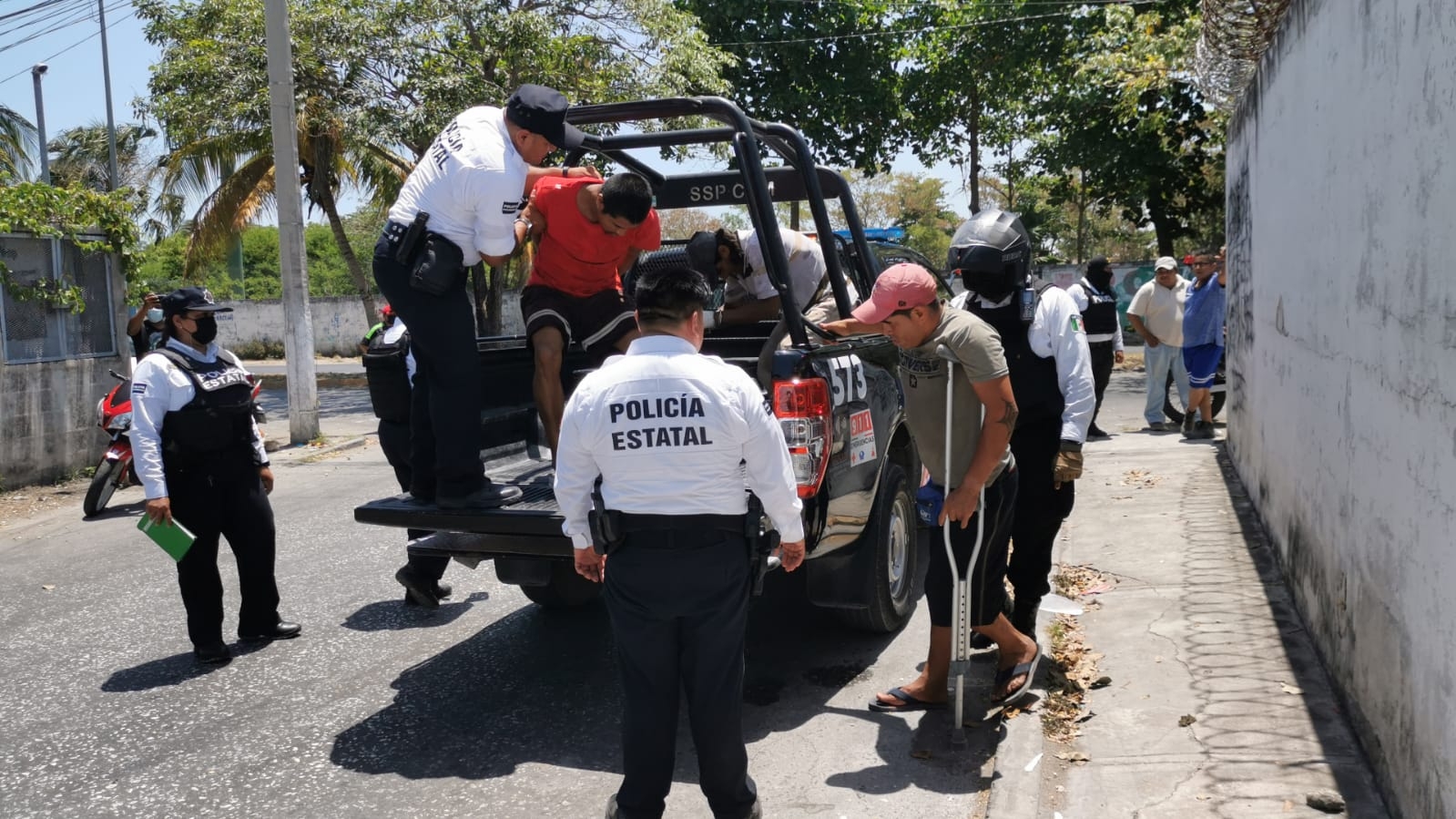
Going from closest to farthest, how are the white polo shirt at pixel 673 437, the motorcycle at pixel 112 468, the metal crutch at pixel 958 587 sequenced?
the white polo shirt at pixel 673 437
the metal crutch at pixel 958 587
the motorcycle at pixel 112 468

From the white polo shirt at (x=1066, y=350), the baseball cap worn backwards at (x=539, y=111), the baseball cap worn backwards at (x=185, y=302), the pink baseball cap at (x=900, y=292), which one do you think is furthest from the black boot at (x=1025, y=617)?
the baseball cap worn backwards at (x=185, y=302)

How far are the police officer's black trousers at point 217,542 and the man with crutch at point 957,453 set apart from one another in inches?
123

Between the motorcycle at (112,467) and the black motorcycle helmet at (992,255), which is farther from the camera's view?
the motorcycle at (112,467)

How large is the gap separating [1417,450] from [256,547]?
494 centimetres

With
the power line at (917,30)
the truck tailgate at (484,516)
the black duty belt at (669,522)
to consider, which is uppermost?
the power line at (917,30)

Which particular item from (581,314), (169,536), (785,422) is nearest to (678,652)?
(785,422)

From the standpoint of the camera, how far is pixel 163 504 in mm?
A: 5324

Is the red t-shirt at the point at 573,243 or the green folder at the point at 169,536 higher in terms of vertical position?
the red t-shirt at the point at 573,243

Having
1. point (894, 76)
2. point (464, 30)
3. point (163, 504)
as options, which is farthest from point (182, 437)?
point (894, 76)

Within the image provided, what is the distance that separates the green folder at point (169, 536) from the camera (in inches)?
210

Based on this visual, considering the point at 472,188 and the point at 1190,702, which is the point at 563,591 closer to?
the point at 472,188

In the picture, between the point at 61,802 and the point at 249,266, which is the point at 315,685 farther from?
the point at 249,266

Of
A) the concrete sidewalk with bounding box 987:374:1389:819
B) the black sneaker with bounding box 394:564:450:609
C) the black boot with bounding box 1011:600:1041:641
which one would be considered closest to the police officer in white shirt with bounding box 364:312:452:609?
the black sneaker with bounding box 394:564:450:609

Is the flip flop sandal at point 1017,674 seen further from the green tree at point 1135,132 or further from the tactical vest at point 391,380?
the green tree at point 1135,132
